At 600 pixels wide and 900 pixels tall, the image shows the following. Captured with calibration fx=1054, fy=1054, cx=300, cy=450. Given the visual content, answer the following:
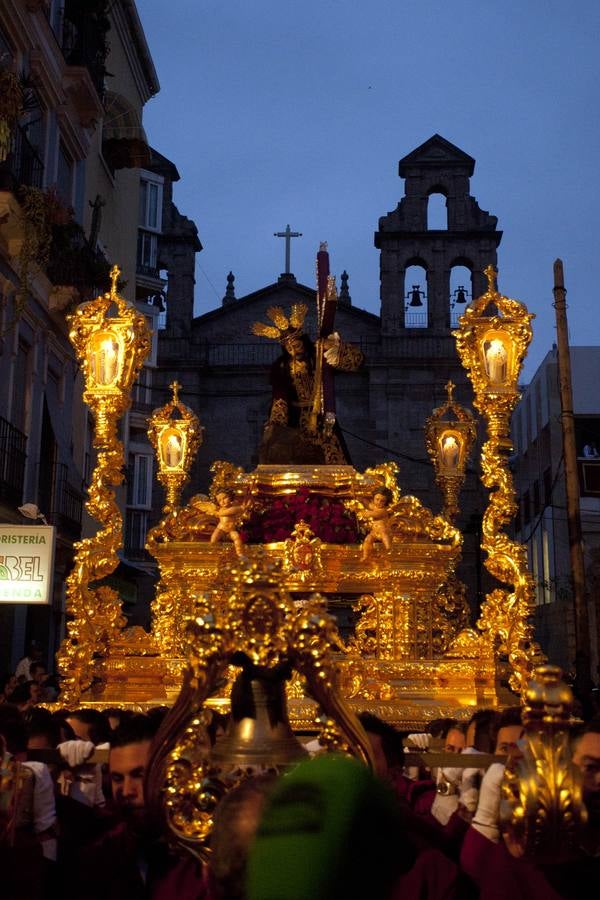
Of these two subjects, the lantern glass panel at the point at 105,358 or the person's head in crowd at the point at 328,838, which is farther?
the lantern glass panel at the point at 105,358

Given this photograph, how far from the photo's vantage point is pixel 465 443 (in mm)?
13922

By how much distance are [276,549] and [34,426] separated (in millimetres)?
8139

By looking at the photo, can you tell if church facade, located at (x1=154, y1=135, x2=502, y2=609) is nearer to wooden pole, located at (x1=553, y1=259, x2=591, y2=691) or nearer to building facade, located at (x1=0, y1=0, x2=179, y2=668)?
building facade, located at (x1=0, y1=0, x2=179, y2=668)

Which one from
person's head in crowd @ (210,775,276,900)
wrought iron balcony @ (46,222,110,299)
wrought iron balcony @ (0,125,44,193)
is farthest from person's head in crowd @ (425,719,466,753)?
wrought iron balcony @ (46,222,110,299)

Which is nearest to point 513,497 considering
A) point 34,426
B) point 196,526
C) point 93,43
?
point 196,526

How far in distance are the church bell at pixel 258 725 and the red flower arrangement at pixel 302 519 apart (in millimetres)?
7423

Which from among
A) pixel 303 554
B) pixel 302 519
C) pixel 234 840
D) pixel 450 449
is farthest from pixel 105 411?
pixel 234 840

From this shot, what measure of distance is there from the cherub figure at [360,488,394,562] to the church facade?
2172 centimetres

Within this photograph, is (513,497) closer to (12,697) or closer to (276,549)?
(276,549)

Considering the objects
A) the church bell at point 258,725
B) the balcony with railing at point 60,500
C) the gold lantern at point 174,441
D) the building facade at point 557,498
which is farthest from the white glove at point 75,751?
the building facade at point 557,498

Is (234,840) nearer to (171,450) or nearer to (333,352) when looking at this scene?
(333,352)

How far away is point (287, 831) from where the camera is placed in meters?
1.74

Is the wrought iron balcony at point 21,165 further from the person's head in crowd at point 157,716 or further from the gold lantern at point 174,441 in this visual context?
the person's head in crowd at point 157,716

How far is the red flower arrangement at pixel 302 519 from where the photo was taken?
429 inches
